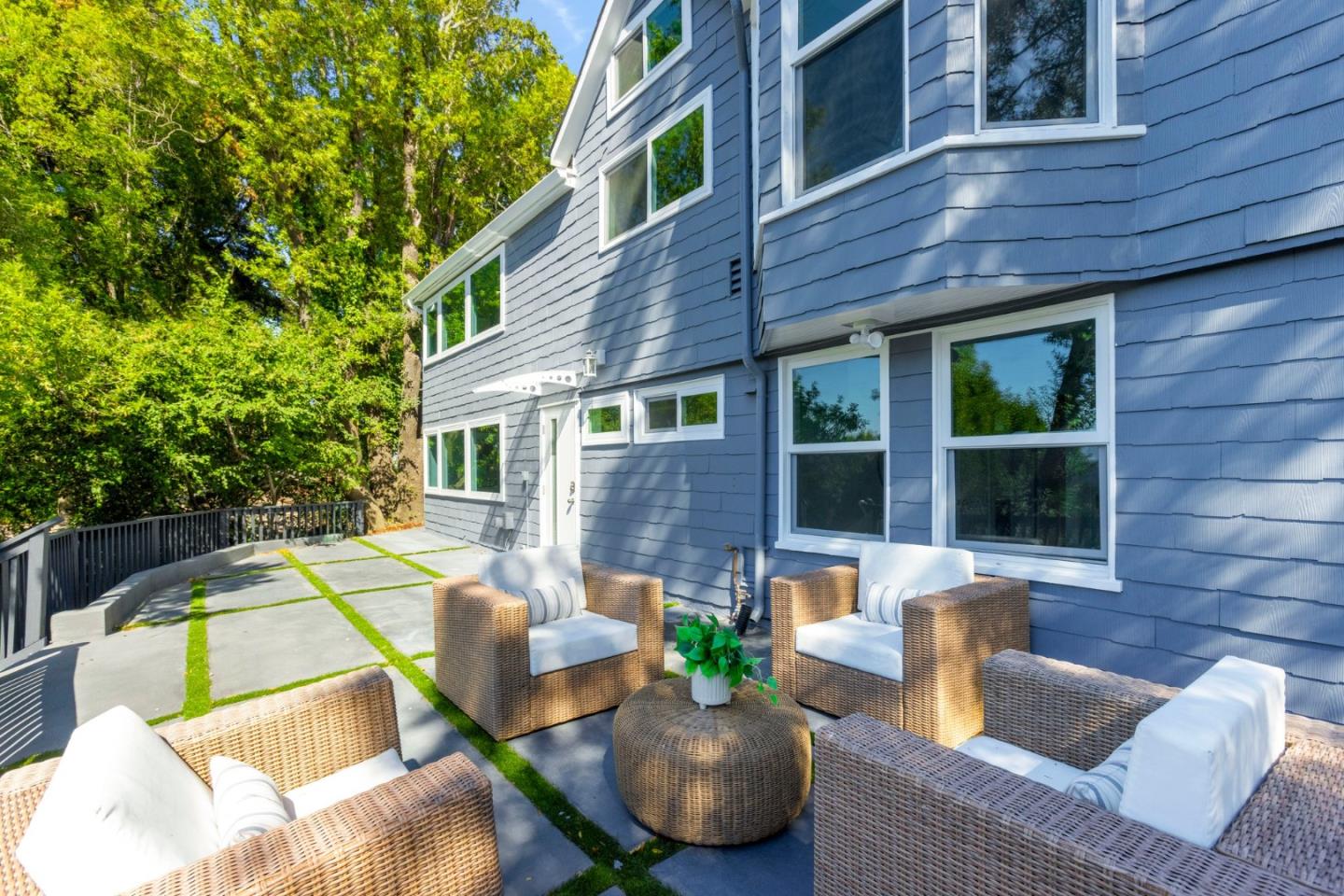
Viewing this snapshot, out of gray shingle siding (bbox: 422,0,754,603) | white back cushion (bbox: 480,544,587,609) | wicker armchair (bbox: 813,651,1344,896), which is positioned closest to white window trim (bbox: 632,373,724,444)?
gray shingle siding (bbox: 422,0,754,603)

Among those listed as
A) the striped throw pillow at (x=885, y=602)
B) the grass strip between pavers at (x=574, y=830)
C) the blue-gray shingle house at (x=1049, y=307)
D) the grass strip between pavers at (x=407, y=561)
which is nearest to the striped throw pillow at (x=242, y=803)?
the grass strip between pavers at (x=574, y=830)

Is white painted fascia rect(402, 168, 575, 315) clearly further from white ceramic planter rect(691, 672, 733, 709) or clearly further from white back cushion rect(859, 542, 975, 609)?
white ceramic planter rect(691, 672, 733, 709)

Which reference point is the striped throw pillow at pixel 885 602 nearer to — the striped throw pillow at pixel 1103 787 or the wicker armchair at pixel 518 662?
the wicker armchair at pixel 518 662

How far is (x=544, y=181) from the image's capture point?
25.0ft

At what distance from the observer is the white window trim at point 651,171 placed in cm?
541

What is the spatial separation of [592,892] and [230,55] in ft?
53.2

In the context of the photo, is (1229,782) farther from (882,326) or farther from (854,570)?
(882,326)

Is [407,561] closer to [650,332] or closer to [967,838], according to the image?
[650,332]

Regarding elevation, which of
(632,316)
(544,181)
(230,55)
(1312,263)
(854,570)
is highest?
(230,55)

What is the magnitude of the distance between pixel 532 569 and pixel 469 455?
689cm

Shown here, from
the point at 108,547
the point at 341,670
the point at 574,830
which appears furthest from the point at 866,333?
the point at 108,547

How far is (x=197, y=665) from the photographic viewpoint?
4336 millimetres

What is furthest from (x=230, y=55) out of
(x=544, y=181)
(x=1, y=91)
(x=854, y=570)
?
(x=854, y=570)

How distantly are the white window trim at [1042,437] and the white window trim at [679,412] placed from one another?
204 centimetres
